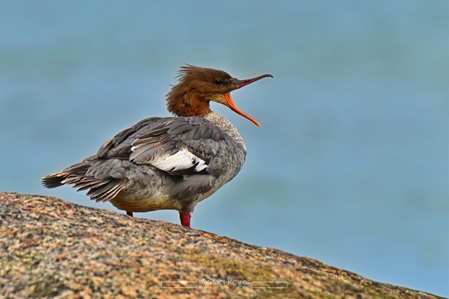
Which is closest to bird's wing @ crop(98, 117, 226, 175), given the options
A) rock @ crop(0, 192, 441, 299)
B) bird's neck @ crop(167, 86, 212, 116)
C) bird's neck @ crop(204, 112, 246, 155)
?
bird's neck @ crop(204, 112, 246, 155)

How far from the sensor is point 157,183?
309 inches

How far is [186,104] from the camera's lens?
10352 millimetres

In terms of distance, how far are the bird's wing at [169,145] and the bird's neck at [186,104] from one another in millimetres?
1387

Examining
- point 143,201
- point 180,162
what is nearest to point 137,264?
point 143,201

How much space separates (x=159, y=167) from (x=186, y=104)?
2654 millimetres

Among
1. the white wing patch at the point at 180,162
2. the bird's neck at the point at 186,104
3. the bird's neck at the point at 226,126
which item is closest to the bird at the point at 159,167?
the white wing patch at the point at 180,162

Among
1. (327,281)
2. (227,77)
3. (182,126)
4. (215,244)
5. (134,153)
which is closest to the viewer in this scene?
(327,281)

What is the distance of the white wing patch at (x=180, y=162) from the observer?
7.90 metres

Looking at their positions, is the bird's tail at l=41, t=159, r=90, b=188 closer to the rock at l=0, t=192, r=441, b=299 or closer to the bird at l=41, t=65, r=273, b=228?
the bird at l=41, t=65, r=273, b=228

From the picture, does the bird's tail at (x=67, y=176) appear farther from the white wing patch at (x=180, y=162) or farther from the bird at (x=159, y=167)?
the white wing patch at (x=180, y=162)

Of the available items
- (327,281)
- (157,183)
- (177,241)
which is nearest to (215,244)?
(177,241)

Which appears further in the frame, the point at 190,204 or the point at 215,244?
the point at 190,204

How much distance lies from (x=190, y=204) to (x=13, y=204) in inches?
105

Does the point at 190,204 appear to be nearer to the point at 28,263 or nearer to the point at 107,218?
the point at 107,218
